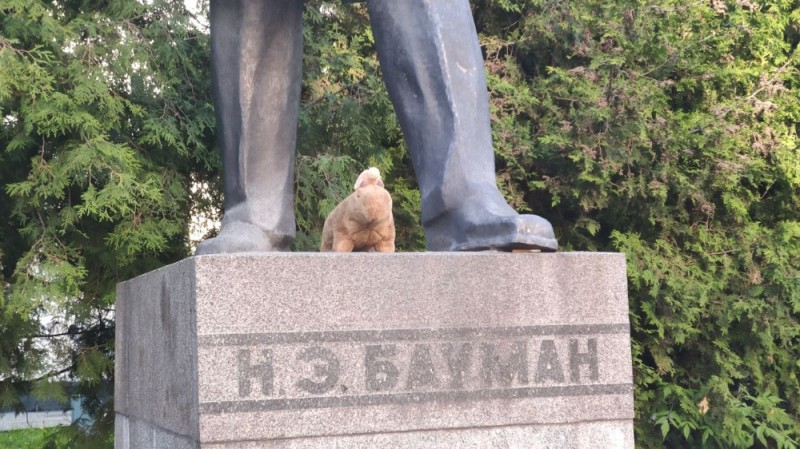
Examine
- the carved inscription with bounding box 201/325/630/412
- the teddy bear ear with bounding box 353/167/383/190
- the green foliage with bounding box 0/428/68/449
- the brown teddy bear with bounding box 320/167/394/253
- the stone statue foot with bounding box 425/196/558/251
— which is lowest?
the green foliage with bounding box 0/428/68/449

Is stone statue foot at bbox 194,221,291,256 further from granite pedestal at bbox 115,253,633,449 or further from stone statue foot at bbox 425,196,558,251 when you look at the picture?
stone statue foot at bbox 425,196,558,251

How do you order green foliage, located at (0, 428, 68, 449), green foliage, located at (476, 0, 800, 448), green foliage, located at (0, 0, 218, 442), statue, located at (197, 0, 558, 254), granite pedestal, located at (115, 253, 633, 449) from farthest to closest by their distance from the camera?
green foliage, located at (0, 428, 68, 449) < green foliage, located at (476, 0, 800, 448) < green foliage, located at (0, 0, 218, 442) < statue, located at (197, 0, 558, 254) < granite pedestal, located at (115, 253, 633, 449)

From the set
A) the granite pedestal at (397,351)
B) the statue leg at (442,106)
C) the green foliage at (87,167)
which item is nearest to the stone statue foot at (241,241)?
the granite pedestal at (397,351)

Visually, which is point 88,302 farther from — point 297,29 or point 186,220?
point 297,29

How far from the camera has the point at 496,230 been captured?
2336mm

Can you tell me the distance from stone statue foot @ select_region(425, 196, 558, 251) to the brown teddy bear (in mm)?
195

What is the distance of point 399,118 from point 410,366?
666 millimetres

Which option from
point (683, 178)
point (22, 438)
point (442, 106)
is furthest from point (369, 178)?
point (22, 438)

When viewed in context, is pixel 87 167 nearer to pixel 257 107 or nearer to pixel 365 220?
pixel 257 107

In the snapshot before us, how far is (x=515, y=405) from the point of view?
7.41 feet

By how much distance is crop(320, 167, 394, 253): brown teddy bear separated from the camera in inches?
101

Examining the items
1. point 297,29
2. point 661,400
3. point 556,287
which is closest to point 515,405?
point 556,287

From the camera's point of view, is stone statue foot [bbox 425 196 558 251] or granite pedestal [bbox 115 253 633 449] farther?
stone statue foot [bbox 425 196 558 251]

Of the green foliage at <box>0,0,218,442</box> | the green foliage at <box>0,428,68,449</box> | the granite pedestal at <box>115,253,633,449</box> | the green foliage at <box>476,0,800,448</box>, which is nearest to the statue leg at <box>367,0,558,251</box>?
the granite pedestal at <box>115,253,633,449</box>
